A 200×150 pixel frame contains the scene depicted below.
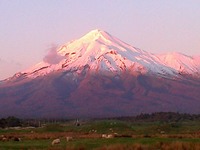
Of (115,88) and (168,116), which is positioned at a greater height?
(115,88)

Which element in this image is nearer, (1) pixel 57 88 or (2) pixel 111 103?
(2) pixel 111 103

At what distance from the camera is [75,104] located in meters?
183

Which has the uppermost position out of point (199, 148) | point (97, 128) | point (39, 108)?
point (39, 108)

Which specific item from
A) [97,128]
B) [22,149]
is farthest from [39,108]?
[22,149]

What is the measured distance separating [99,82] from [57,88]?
13.7 m

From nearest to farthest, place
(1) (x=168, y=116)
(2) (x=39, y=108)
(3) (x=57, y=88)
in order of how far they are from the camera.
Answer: (1) (x=168, y=116) → (2) (x=39, y=108) → (3) (x=57, y=88)

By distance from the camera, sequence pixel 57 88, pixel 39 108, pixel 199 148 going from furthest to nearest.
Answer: pixel 57 88 → pixel 39 108 → pixel 199 148

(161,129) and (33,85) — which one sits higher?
(33,85)

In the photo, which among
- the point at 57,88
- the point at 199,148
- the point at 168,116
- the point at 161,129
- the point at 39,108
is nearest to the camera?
the point at 199,148

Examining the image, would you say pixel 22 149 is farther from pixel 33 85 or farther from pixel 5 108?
pixel 33 85

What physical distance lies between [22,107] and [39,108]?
21.4ft

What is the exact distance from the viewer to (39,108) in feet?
577

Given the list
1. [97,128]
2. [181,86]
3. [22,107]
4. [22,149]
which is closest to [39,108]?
[22,107]

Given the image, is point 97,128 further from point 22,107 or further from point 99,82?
point 99,82
